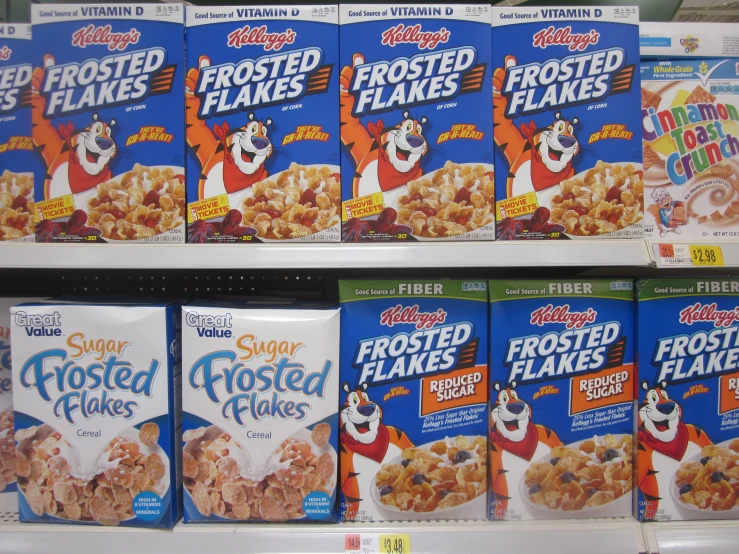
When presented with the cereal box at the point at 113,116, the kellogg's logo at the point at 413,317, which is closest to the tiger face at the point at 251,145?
the cereal box at the point at 113,116

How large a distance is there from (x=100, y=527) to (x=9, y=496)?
0.85ft

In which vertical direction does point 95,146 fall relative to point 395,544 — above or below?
above

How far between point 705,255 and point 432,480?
708 mm

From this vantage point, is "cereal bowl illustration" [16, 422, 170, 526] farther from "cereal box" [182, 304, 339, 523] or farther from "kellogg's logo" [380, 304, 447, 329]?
"kellogg's logo" [380, 304, 447, 329]

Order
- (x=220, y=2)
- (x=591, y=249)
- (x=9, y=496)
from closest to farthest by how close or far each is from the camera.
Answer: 1. (x=591, y=249)
2. (x=9, y=496)
3. (x=220, y=2)

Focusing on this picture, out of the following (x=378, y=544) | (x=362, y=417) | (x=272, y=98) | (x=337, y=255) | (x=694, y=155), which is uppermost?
(x=272, y=98)

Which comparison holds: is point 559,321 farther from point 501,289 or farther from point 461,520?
point 461,520

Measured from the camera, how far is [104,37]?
106 cm

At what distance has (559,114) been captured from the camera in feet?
3.47

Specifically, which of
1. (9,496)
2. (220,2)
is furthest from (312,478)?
(220,2)

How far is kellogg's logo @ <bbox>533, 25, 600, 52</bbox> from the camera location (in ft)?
3.48

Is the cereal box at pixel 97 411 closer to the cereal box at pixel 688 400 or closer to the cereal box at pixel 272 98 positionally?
the cereal box at pixel 272 98

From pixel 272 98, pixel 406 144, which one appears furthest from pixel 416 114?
pixel 272 98

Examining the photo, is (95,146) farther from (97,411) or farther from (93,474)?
(93,474)
